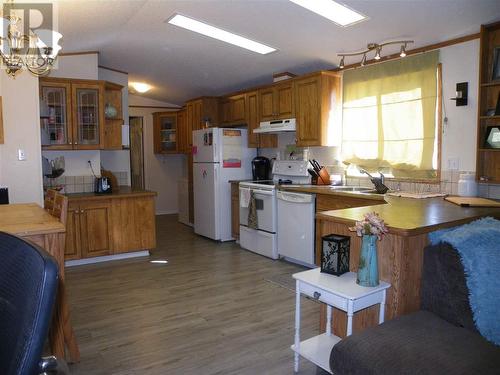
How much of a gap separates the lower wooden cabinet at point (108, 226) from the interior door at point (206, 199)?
1.01 m

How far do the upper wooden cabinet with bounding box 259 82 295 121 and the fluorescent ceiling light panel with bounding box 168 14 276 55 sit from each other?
56 cm

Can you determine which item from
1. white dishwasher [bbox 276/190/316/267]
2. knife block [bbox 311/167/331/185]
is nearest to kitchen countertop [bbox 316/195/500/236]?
white dishwasher [bbox 276/190/316/267]

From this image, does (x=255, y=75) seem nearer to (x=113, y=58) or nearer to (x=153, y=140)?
(x=113, y=58)

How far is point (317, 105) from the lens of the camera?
4441 mm

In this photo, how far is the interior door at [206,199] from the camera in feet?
18.2

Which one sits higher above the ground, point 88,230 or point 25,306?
point 25,306

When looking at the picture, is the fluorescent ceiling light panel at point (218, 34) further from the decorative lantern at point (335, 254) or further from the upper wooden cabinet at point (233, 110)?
the decorative lantern at point (335, 254)

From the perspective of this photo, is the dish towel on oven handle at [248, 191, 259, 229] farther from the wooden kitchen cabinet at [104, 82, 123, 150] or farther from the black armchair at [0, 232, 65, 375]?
the black armchair at [0, 232, 65, 375]

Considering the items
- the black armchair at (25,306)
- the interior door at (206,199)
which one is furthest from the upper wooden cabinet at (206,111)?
the black armchair at (25,306)

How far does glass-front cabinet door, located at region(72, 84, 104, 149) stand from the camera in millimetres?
4672

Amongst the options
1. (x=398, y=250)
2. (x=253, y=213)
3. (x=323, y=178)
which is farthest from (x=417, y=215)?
(x=253, y=213)

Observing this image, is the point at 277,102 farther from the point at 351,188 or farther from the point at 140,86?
the point at 140,86

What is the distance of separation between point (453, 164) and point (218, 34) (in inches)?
107
